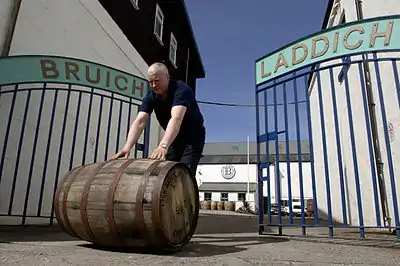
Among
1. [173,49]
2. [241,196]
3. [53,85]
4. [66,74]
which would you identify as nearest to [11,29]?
[66,74]

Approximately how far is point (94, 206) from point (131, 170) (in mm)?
332

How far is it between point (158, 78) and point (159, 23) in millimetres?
9201

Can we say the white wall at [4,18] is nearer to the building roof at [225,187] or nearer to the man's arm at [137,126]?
the man's arm at [137,126]

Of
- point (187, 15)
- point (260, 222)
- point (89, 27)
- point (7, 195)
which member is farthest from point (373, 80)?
point (187, 15)

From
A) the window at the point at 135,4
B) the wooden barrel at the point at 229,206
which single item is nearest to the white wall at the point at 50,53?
the window at the point at 135,4

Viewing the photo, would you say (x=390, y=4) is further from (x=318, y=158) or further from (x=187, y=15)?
(x=187, y=15)

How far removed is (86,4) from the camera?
19.6 ft

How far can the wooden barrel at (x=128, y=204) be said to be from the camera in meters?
1.90

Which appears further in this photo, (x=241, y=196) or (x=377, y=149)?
(x=241, y=196)

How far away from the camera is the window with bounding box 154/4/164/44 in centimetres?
1059

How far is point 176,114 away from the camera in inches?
98.0

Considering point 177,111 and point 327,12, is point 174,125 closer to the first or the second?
point 177,111

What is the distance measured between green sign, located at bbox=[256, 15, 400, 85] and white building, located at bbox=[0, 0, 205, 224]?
89.0 inches

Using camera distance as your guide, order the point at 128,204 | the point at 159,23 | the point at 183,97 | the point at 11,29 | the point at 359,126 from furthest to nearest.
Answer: the point at 159,23 → the point at 359,126 → the point at 11,29 → the point at 183,97 → the point at 128,204
